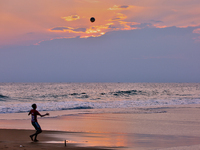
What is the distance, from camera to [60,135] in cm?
1201

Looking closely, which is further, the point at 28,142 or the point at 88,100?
the point at 88,100

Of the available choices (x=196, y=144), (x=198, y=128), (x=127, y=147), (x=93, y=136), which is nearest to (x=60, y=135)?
(x=93, y=136)

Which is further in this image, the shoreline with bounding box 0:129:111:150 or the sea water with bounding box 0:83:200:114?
the sea water with bounding box 0:83:200:114

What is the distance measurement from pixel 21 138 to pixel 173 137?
6612 mm

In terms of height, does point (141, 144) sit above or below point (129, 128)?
below

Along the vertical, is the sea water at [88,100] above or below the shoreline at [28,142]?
above

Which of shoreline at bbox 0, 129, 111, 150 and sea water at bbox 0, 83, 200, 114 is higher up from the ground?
sea water at bbox 0, 83, 200, 114

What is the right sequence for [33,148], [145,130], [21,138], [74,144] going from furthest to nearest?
[145,130] < [21,138] < [74,144] < [33,148]

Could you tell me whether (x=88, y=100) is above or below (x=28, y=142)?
above

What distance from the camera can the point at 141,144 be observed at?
10250 mm

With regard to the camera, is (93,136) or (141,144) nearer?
(141,144)

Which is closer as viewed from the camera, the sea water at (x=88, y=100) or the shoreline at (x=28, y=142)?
the shoreline at (x=28, y=142)

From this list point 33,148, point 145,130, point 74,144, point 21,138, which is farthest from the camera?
point 145,130

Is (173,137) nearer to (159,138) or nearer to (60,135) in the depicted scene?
(159,138)
